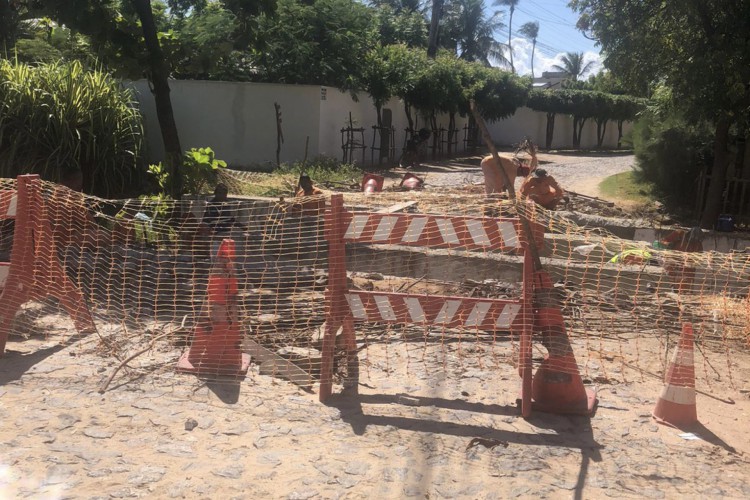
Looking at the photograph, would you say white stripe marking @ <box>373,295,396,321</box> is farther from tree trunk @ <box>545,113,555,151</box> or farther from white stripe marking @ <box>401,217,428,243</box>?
tree trunk @ <box>545,113,555,151</box>

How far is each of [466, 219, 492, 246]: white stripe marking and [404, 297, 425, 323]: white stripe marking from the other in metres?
0.56

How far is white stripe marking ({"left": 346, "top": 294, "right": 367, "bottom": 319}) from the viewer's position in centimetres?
477

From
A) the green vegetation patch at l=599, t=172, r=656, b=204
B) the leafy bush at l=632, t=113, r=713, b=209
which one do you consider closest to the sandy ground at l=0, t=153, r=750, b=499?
the leafy bush at l=632, t=113, r=713, b=209

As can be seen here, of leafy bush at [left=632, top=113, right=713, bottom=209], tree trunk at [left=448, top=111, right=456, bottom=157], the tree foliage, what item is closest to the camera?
leafy bush at [left=632, top=113, right=713, bottom=209]

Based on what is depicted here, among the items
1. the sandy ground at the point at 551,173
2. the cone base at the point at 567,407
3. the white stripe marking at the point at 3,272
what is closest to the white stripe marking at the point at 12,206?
the white stripe marking at the point at 3,272

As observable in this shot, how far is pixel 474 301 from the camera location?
4625mm

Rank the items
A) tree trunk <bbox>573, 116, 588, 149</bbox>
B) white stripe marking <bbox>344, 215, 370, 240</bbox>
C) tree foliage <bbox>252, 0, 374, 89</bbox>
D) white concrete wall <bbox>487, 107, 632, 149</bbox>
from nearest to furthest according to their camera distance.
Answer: white stripe marking <bbox>344, 215, 370, 240</bbox> → tree foliage <bbox>252, 0, 374, 89</bbox> → white concrete wall <bbox>487, 107, 632, 149</bbox> → tree trunk <bbox>573, 116, 588, 149</bbox>

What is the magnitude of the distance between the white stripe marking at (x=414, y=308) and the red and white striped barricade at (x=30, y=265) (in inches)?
105

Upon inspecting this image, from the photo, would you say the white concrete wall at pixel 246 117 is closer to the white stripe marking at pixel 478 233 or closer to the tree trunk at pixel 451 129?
the tree trunk at pixel 451 129

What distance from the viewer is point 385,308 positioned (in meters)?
4.69

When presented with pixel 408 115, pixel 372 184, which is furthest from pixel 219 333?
pixel 408 115

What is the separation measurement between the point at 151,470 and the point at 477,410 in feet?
6.79

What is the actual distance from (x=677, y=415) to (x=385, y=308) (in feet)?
6.48

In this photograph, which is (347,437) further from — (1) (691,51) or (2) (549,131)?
(2) (549,131)
